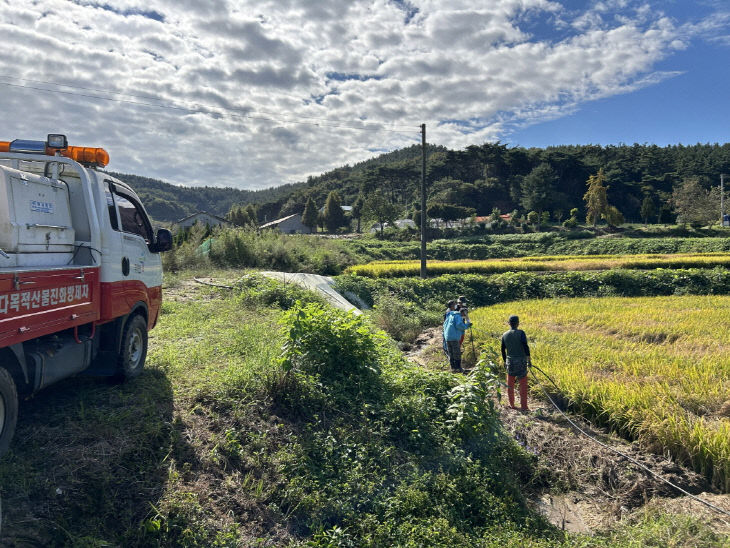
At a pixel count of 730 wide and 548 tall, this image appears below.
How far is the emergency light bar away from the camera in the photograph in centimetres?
469

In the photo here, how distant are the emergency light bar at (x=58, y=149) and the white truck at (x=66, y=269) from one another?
0.01 m

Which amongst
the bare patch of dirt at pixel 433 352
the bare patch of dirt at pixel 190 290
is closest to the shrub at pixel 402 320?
the bare patch of dirt at pixel 433 352

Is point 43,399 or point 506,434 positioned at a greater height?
point 43,399

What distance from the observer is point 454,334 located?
888 centimetres

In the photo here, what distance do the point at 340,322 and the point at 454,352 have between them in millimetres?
3518

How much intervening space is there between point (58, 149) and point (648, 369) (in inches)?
395

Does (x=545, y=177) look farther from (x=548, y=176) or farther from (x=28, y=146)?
(x=28, y=146)

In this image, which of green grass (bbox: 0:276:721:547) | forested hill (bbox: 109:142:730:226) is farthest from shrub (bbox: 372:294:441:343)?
forested hill (bbox: 109:142:730:226)

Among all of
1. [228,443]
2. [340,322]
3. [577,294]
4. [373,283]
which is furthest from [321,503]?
[577,294]

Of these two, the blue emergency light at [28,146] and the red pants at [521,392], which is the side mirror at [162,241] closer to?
the blue emergency light at [28,146]

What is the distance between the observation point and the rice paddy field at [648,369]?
578 cm

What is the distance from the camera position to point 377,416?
18.5ft

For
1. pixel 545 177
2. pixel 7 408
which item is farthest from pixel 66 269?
pixel 545 177

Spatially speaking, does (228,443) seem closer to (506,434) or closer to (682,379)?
(506,434)
